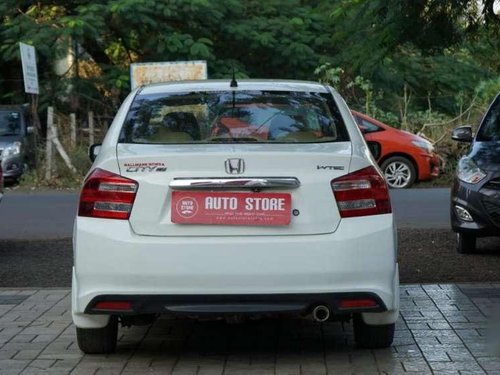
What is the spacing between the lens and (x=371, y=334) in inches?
234

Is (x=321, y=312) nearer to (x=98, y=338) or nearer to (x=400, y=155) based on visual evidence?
(x=98, y=338)

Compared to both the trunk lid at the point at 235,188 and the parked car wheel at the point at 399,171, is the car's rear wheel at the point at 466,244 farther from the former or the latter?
the parked car wheel at the point at 399,171

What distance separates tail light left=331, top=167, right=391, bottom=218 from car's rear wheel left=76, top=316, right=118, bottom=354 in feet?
5.05

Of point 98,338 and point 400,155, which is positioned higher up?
point 98,338

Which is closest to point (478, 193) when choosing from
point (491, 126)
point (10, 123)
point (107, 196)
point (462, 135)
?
point (462, 135)

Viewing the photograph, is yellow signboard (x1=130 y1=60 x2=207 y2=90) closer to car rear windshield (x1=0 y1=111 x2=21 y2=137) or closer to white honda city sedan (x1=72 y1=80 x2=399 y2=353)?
car rear windshield (x1=0 y1=111 x2=21 y2=137)

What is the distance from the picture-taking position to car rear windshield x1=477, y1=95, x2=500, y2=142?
33.2 ft

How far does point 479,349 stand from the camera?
601 centimetres

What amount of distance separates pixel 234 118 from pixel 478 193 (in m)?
3.84

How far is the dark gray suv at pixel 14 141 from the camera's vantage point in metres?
19.5

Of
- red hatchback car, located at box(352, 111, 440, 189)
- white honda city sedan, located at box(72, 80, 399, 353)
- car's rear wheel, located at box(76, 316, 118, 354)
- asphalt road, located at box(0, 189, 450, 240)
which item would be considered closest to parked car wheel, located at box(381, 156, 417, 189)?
red hatchback car, located at box(352, 111, 440, 189)

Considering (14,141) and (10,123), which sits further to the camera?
(10,123)

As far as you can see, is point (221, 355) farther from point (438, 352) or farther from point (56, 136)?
point (56, 136)

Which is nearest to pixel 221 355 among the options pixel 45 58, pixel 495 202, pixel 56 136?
pixel 495 202
